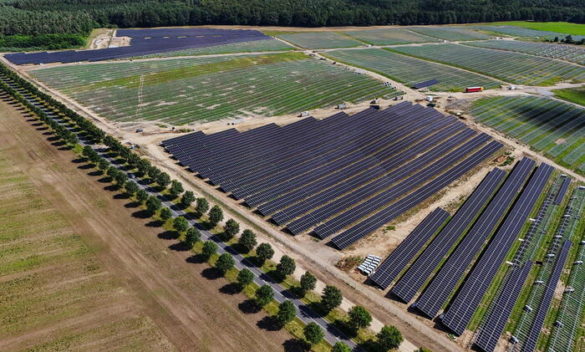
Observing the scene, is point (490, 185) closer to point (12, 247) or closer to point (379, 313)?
point (379, 313)

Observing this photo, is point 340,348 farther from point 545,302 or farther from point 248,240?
point 545,302

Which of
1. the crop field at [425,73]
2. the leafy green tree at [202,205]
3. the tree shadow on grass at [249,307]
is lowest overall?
the tree shadow on grass at [249,307]

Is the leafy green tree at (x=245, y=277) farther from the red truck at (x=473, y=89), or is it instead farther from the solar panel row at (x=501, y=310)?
the red truck at (x=473, y=89)

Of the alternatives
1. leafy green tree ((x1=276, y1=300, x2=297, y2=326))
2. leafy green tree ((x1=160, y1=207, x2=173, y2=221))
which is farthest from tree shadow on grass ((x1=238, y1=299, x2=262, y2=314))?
leafy green tree ((x1=160, y1=207, x2=173, y2=221))

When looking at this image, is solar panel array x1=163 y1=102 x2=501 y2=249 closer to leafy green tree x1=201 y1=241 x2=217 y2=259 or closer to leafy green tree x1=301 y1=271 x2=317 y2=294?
leafy green tree x1=301 y1=271 x2=317 y2=294

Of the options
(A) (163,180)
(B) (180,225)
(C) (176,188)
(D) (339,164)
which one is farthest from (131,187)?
(D) (339,164)

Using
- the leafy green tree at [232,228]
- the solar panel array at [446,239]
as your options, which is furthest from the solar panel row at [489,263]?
the leafy green tree at [232,228]
